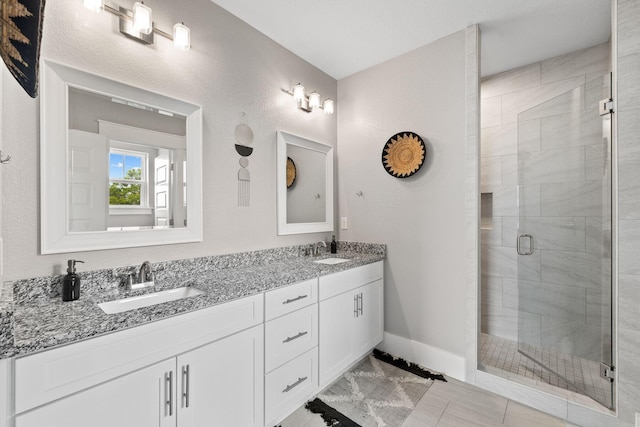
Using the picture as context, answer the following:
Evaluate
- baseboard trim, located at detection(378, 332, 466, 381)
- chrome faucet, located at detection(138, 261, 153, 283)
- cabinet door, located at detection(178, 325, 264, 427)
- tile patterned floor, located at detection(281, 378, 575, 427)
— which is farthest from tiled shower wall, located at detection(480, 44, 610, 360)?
chrome faucet, located at detection(138, 261, 153, 283)

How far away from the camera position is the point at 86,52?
4.58 feet

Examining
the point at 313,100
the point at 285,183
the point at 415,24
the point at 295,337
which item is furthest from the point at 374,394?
the point at 415,24

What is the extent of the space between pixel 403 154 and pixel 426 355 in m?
1.66

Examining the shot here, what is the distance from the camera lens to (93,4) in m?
1.36

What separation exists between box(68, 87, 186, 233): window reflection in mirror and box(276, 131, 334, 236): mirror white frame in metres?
0.76

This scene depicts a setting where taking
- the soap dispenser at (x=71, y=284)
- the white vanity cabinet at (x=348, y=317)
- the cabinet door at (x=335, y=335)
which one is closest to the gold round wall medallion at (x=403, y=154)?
the white vanity cabinet at (x=348, y=317)

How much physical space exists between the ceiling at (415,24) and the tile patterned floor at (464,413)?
2583 mm

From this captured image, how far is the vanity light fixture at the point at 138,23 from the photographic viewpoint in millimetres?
1402

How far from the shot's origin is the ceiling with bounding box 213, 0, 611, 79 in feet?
6.26

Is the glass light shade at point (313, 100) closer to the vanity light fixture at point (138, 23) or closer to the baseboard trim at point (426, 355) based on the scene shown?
the vanity light fixture at point (138, 23)

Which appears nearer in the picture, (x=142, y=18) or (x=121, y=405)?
(x=121, y=405)

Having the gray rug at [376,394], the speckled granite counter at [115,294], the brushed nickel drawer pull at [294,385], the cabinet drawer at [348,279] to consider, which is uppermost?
the speckled granite counter at [115,294]

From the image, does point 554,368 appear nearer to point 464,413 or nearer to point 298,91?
point 464,413

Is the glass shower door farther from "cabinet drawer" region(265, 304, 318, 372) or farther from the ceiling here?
"cabinet drawer" region(265, 304, 318, 372)
